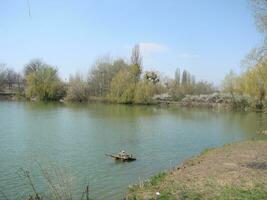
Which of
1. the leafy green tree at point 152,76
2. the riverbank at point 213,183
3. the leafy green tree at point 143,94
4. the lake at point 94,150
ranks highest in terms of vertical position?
the leafy green tree at point 152,76

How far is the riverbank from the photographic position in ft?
32.8

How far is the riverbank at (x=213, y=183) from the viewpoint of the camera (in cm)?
1000

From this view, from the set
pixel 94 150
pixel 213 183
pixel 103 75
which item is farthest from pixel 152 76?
pixel 213 183

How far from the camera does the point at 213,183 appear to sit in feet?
36.8

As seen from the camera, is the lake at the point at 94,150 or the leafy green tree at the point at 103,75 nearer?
the lake at the point at 94,150

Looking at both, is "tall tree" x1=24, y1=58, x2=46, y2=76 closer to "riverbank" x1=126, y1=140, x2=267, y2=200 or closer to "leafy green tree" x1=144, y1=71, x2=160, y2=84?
"leafy green tree" x1=144, y1=71, x2=160, y2=84

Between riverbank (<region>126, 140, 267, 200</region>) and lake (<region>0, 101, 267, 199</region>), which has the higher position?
riverbank (<region>126, 140, 267, 200</region>)

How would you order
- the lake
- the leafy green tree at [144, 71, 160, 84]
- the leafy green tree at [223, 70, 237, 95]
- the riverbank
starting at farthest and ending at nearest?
the leafy green tree at [144, 71, 160, 84] < the leafy green tree at [223, 70, 237, 95] < the lake < the riverbank

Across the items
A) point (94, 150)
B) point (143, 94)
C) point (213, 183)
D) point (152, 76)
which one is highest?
point (152, 76)

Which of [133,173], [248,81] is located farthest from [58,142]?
[248,81]

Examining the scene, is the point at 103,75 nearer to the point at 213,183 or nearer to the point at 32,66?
the point at 32,66

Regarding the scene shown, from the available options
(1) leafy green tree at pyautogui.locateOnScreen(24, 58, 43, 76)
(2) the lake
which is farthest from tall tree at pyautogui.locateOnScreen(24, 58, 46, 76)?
(2) the lake

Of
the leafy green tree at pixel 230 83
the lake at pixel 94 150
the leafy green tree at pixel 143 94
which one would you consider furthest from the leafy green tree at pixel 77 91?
the lake at pixel 94 150

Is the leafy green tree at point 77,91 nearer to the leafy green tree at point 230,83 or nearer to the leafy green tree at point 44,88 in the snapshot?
the leafy green tree at point 44,88
